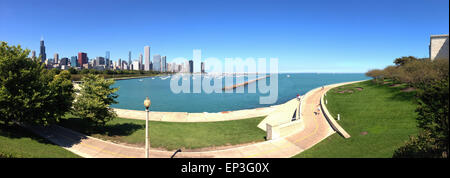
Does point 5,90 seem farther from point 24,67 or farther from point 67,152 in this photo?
point 67,152

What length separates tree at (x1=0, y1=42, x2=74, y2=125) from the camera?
12539 millimetres

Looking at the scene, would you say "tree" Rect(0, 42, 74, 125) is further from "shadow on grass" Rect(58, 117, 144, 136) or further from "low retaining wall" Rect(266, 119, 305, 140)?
"low retaining wall" Rect(266, 119, 305, 140)

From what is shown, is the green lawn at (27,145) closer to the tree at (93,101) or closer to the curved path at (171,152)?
the curved path at (171,152)

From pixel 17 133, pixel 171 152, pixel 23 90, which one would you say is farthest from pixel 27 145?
pixel 171 152

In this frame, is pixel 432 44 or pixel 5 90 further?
pixel 432 44

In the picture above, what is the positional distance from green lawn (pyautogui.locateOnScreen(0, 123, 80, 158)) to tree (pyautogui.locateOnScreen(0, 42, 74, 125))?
4.01 feet

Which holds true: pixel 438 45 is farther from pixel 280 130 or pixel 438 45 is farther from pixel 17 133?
pixel 17 133

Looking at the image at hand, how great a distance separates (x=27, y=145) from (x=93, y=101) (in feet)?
16.9

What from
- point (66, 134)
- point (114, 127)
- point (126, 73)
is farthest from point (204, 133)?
point (126, 73)

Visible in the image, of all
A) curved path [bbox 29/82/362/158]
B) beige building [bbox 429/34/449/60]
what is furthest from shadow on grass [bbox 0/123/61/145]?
beige building [bbox 429/34/449/60]

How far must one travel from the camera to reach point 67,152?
12.6 meters
